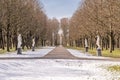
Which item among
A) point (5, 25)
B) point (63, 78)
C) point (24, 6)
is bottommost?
point (63, 78)

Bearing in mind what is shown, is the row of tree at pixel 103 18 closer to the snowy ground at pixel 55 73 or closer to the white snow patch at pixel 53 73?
the snowy ground at pixel 55 73

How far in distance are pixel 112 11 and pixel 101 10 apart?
4.96 m

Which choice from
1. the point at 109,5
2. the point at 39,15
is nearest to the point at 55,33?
the point at 39,15

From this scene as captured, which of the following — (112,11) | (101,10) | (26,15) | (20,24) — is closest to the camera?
(112,11)

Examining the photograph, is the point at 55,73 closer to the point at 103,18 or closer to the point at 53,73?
the point at 53,73

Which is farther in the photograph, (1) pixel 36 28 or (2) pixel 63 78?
(1) pixel 36 28

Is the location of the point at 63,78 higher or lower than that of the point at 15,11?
lower

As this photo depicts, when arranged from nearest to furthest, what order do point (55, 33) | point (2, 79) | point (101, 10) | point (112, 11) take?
point (2, 79), point (112, 11), point (101, 10), point (55, 33)

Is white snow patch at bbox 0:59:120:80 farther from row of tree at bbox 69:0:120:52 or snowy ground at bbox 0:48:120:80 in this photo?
row of tree at bbox 69:0:120:52

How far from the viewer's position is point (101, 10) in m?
56.3

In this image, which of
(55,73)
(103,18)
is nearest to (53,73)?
(55,73)

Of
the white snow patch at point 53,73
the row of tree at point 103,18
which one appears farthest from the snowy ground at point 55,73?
the row of tree at point 103,18

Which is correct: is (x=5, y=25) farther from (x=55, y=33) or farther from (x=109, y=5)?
(x=55, y=33)

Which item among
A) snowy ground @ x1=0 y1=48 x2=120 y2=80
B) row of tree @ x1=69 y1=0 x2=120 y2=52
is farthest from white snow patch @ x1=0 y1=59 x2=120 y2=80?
row of tree @ x1=69 y1=0 x2=120 y2=52
